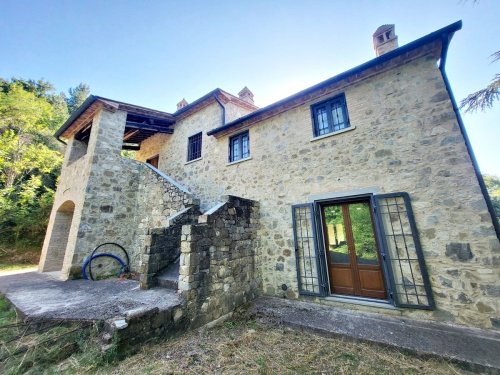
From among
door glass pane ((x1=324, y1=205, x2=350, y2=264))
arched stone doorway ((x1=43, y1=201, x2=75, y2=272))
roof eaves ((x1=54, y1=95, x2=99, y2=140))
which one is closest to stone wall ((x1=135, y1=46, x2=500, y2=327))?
door glass pane ((x1=324, y1=205, x2=350, y2=264))

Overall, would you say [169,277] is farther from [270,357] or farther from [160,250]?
[270,357]

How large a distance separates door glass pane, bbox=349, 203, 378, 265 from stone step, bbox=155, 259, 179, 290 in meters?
4.12

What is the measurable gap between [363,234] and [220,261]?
10.8 feet

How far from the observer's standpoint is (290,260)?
5273 mm

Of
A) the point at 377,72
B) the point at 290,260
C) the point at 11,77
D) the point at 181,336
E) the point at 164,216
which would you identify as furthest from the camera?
the point at 11,77

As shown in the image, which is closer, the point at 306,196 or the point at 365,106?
the point at 365,106

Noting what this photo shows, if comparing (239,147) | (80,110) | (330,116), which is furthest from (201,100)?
(330,116)

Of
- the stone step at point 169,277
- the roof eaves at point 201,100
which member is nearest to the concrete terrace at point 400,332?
the stone step at point 169,277

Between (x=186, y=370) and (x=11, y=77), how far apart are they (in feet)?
104

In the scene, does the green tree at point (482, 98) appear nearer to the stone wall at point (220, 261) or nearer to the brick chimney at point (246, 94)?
the stone wall at point (220, 261)

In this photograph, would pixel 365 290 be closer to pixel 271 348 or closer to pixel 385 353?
pixel 385 353

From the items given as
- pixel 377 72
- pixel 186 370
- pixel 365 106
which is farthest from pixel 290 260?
pixel 377 72

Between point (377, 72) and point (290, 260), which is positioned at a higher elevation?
point (377, 72)

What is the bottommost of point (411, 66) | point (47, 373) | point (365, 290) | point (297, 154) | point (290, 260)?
point (47, 373)
